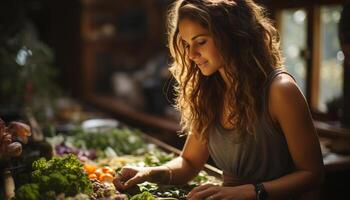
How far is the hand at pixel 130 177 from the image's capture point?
7.63 feet

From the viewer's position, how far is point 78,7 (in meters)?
8.60

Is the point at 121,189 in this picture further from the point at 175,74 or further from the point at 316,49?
the point at 316,49

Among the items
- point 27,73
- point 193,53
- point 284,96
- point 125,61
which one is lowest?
point 125,61

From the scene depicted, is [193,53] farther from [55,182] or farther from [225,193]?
[55,182]

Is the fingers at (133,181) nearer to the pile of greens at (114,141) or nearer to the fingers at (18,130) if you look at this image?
the fingers at (18,130)

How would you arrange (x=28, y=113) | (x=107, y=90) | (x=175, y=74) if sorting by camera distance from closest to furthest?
1. (x=175, y=74)
2. (x=28, y=113)
3. (x=107, y=90)

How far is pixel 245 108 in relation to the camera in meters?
2.16

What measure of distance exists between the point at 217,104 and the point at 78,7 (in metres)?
6.72

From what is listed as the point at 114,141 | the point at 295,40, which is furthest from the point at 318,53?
the point at 114,141

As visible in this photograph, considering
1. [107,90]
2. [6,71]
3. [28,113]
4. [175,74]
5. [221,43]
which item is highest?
[221,43]

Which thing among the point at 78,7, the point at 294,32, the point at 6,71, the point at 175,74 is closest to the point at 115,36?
the point at 78,7

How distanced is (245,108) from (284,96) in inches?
8.4

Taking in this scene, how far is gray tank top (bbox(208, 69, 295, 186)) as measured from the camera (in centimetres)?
215

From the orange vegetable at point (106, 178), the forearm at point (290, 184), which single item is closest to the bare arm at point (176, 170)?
the orange vegetable at point (106, 178)
